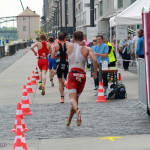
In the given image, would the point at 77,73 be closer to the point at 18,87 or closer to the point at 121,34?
the point at 18,87

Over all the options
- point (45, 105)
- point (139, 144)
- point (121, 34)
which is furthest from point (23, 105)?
point (121, 34)

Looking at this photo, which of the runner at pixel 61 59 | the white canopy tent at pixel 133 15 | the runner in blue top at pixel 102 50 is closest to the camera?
the runner at pixel 61 59

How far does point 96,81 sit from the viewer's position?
47.9 feet

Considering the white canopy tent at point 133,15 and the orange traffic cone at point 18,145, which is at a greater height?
the white canopy tent at point 133,15

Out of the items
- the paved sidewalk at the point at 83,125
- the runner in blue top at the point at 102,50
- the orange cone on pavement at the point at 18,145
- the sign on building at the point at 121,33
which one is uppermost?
the sign on building at the point at 121,33

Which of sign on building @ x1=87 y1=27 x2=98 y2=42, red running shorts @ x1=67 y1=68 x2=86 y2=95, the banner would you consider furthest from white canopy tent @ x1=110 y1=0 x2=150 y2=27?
red running shorts @ x1=67 y1=68 x2=86 y2=95

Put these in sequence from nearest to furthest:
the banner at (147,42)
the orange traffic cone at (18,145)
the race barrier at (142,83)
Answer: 1. the orange traffic cone at (18,145)
2. the banner at (147,42)
3. the race barrier at (142,83)

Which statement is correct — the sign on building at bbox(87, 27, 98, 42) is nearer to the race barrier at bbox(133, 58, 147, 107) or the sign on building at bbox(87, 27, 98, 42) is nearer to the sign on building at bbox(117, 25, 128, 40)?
the sign on building at bbox(117, 25, 128, 40)

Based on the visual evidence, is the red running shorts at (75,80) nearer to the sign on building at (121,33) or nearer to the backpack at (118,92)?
the backpack at (118,92)

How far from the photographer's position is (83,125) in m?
8.60

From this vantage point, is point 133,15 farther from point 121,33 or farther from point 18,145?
point 18,145

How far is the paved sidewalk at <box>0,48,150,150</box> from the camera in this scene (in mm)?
6914

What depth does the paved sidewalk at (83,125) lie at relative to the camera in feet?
22.7

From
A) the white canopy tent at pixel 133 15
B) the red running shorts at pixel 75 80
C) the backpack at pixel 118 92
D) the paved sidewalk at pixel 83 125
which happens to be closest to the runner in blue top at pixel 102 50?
the backpack at pixel 118 92
